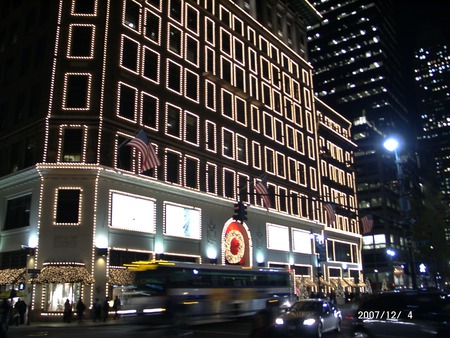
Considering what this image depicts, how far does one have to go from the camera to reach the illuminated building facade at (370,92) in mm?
113250

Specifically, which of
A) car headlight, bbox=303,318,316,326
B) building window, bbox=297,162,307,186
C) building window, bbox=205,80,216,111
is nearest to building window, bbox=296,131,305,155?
building window, bbox=297,162,307,186

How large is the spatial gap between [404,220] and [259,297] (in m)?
11.9

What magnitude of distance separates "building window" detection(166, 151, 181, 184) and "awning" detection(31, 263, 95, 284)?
39.9 feet

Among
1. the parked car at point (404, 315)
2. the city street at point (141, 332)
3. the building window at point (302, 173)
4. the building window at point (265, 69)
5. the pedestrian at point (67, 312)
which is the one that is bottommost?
the city street at point (141, 332)

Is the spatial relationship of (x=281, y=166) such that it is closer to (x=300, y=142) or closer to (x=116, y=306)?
(x=300, y=142)

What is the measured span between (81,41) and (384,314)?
3546 centimetres

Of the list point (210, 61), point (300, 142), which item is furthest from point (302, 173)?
point (210, 61)

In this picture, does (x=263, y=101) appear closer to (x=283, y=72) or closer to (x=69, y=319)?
(x=283, y=72)

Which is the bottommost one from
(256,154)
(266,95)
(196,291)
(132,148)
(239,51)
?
(196,291)

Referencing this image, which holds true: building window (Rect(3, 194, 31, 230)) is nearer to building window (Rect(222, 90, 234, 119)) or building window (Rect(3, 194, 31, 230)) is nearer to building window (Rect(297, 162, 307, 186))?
building window (Rect(222, 90, 234, 119))

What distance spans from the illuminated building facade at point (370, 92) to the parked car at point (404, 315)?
9688 cm

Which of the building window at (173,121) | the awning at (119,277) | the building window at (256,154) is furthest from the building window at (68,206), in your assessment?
the building window at (256,154)

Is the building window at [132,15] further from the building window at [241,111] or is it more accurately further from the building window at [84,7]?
the building window at [241,111]

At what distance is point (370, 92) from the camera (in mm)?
139500
